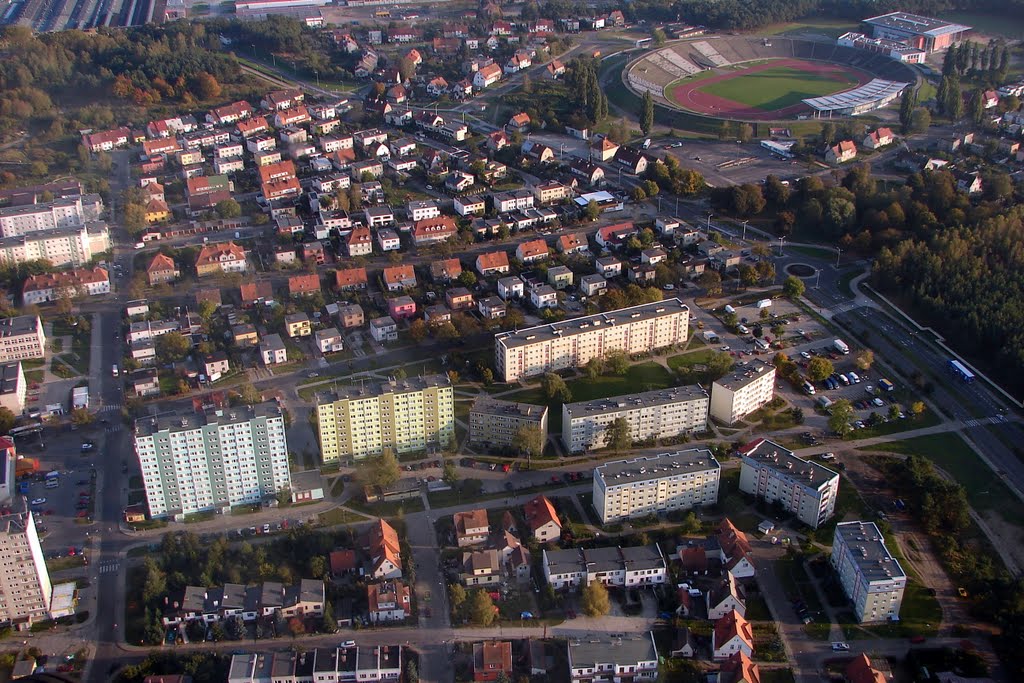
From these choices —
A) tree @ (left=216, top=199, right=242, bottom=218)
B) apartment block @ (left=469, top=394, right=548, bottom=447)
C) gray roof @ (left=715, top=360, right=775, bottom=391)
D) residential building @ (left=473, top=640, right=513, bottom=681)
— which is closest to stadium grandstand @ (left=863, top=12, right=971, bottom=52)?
gray roof @ (left=715, top=360, right=775, bottom=391)

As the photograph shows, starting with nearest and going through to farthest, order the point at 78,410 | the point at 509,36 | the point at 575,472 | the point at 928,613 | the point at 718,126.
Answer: the point at 928,613 < the point at 575,472 < the point at 78,410 < the point at 718,126 < the point at 509,36

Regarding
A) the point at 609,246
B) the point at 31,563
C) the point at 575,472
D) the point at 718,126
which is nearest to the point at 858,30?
the point at 718,126

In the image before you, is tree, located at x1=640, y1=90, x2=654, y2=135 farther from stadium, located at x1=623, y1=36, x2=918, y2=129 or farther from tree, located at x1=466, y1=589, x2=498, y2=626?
tree, located at x1=466, y1=589, x2=498, y2=626

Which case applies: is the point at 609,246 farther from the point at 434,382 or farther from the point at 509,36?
the point at 509,36

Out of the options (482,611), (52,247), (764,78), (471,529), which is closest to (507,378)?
(471,529)

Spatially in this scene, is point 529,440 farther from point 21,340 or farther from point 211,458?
point 21,340

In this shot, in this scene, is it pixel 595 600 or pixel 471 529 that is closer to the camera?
pixel 595 600
